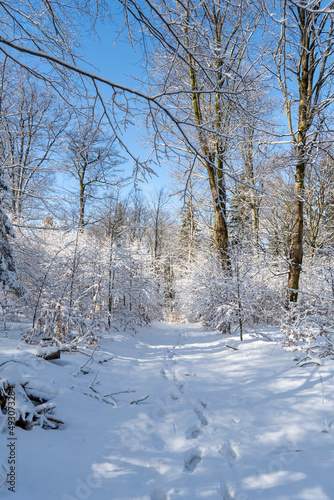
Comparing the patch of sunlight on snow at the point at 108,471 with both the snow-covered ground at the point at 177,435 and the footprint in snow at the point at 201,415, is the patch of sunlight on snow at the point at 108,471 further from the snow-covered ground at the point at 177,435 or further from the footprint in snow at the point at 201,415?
the footprint in snow at the point at 201,415

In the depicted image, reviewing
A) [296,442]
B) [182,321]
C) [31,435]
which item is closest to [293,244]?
[296,442]

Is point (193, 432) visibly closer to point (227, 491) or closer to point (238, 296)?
point (227, 491)

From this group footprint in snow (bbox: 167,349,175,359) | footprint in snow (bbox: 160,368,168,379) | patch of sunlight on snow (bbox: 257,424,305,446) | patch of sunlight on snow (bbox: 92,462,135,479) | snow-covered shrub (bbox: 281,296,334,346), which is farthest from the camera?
footprint in snow (bbox: 167,349,175,359)

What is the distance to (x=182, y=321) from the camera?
14.5 m

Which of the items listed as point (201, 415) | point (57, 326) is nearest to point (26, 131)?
point (57, 326)

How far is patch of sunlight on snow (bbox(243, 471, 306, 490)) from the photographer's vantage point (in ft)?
5.91

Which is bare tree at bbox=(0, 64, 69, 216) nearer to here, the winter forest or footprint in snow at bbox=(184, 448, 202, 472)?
the winter forest

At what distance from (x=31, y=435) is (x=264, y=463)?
182 cm

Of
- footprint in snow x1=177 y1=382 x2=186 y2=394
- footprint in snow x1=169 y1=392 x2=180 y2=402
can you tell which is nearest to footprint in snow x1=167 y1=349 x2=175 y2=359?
footprint in snow x1=177 y1=382 x2=186 y2=394

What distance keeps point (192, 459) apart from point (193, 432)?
1.21 feet

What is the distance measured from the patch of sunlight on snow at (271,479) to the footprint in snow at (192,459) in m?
0.39

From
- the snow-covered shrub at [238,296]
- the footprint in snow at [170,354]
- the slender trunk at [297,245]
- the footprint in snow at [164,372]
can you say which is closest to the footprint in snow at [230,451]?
the footprint in snow at [164,372]

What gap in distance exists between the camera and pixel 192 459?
2.12 m

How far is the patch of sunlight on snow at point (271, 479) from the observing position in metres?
1.80
